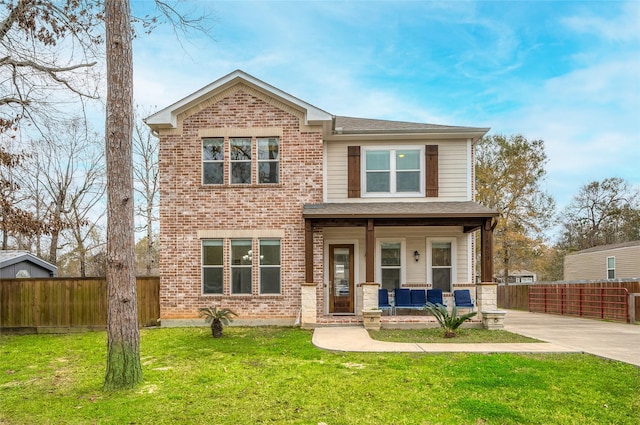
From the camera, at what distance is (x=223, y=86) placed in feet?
40.7

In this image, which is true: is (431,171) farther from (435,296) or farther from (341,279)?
(341,279)

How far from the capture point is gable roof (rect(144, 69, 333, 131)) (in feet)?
40.0

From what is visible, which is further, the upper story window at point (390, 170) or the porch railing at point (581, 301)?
the porch railing at point (581, 301)

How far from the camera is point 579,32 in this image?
51.5 feet

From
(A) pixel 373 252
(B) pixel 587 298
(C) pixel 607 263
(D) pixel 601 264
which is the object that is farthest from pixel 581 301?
(A) pixel 373 252

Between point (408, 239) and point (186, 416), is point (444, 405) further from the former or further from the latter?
point (408, 239)

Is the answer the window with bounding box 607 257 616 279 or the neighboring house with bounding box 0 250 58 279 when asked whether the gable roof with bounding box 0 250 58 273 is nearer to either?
the neighboring house with bounding box 0 250 58 279

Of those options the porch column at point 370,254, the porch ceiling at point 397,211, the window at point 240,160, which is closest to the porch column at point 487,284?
the porch ceiling at point 397,211

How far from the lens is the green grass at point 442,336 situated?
9.32 metres

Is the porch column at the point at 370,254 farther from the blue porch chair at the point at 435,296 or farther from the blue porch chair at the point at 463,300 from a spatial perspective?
the blue porch chair at the point at 463,300

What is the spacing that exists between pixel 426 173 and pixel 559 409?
903cm

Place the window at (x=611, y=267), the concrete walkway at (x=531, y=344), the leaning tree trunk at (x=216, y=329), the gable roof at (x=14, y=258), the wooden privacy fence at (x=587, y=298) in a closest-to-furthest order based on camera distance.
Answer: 1. the concrete walkway at (x=531, y=344)
2. the leaning tree trunk at (x=216, y=329)
3. the wooden privacy fence at (x=587, y=298)
4. the gable roof at (x=14, y=258)
5. the window at (x=611, y=267)

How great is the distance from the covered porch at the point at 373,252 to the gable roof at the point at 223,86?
2.69 metres

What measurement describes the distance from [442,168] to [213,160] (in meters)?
7.17
